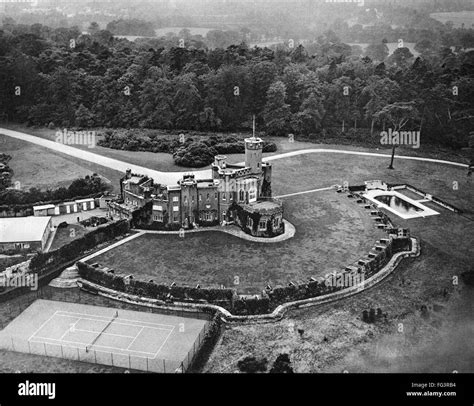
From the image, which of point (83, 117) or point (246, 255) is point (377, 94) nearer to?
point (83, 117)

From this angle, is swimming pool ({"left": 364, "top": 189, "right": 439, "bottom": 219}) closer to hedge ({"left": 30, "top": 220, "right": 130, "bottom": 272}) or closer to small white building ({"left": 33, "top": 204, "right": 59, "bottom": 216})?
hedge ({"left": 30, "top": 220, "right": 130, "bottom": 272})

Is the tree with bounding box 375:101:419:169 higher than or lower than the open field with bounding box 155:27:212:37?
lower

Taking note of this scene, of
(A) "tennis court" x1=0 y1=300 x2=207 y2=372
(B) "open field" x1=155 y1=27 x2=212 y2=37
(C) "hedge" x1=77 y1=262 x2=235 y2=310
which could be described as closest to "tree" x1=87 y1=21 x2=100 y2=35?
(B) "open field" x1=155 y1=27 x2=212 y2=37

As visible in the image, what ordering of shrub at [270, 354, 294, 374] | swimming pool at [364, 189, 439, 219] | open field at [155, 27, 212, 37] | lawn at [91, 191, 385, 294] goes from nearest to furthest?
shrub at [270, 354, 294, 374] → lawn at [91, 191, 385, 294] → swimming pool at [364, 189, 439, 219] → open field at [155, 27, 212, 37]

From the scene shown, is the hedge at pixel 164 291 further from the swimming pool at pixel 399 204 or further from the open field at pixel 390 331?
the swimming pool at pixel 399 204

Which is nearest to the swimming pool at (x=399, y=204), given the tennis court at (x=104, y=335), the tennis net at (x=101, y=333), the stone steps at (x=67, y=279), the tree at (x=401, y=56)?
the tennis court at (x=104, y=335)
